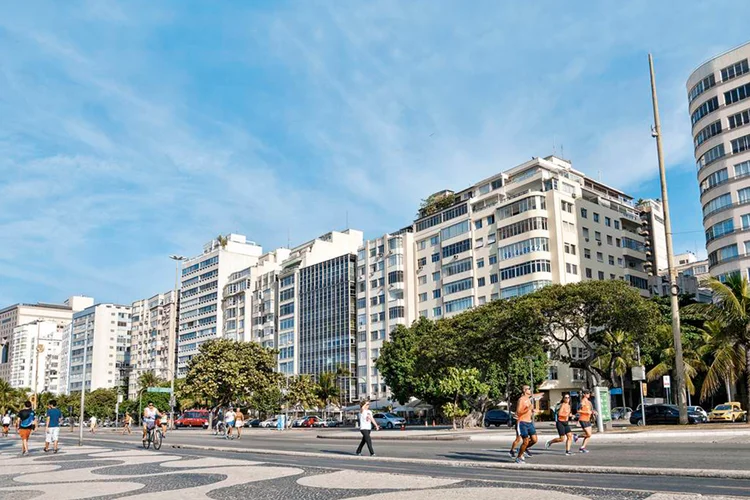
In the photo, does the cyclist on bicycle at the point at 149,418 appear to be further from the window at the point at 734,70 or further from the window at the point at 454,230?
the window at the point at 734,70

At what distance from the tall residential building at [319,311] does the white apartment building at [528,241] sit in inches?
588

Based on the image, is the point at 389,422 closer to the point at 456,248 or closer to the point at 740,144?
the point at 456,248

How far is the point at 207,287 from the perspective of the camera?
138 metres

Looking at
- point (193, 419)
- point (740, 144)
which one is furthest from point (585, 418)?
point (193, 419)

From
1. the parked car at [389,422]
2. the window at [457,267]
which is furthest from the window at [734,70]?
the parked car at [389,422]

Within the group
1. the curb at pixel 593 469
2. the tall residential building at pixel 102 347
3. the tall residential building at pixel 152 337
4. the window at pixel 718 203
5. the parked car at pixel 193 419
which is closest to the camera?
the curb at pixel 593 469

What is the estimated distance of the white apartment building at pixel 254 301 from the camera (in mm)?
121938

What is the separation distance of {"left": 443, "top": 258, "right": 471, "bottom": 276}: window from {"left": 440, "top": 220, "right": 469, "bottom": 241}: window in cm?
378

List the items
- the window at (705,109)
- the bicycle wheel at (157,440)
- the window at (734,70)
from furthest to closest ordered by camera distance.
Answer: the window at (705,109) → the window at (734,70) → the bicycle wheel at (157,440)

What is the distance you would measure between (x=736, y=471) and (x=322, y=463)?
31.1 feet

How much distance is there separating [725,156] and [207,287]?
9657cm

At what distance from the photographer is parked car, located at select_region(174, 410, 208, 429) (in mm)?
87875

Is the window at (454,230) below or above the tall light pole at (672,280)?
above

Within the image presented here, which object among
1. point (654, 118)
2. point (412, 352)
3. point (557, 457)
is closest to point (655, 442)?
point (557, 457)
